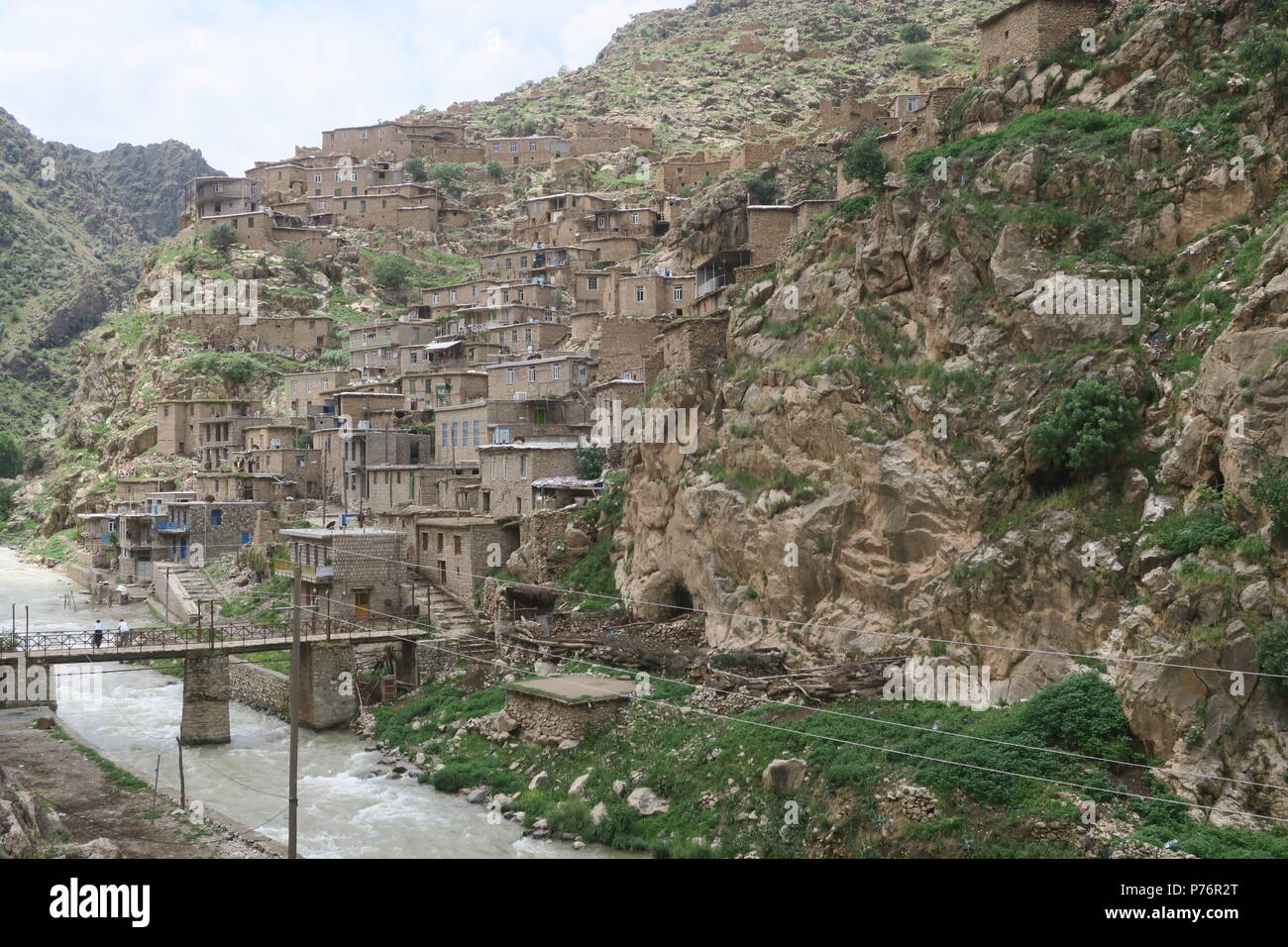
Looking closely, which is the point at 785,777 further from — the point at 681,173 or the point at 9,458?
the point at 9,458

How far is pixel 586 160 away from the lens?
96.1 meters

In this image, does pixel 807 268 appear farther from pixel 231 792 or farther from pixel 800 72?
pixel 800 72

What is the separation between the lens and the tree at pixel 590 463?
4281cm

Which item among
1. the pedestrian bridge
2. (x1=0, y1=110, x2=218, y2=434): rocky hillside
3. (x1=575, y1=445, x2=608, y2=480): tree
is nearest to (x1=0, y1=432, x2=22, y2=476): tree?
(x1=0, y1=110, x2=218, y2=434): rocky hillside

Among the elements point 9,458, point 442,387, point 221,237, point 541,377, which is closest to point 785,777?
point 541,377

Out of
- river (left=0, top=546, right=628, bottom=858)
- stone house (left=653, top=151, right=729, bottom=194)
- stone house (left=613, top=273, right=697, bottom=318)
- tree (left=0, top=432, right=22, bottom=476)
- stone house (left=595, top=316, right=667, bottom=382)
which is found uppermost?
stone house (left=653, top=151, right=729, bottom=194)

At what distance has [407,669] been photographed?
121 ft

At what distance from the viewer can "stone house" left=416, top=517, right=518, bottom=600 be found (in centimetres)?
4059

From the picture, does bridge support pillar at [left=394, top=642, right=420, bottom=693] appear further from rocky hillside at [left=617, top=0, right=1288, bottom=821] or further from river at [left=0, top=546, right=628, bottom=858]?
rocky hillside at [left=617, top=0, right=1288, bottom=821]

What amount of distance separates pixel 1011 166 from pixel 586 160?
72.4 m

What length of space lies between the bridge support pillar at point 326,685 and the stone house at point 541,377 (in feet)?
60.0

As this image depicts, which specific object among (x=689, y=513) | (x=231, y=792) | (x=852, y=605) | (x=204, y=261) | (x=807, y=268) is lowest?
(x=231, y=792)

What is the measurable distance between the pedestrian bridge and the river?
2.49 feet
